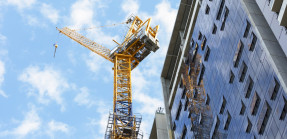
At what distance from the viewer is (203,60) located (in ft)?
193

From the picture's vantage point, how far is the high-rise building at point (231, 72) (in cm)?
4128

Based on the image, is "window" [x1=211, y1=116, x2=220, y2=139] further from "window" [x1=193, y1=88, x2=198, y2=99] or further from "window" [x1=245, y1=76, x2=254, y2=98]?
"window" [x1=193, y1=88, x2=198, y2=99]

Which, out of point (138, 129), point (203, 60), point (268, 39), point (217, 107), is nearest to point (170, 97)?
point (138, 129)

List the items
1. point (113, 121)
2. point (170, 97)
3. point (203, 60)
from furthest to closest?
1. point (113, 121)
2. point (170, 97)
3. point (203, 60)

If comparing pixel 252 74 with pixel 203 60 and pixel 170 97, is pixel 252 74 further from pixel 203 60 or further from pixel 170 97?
pixel 170 97

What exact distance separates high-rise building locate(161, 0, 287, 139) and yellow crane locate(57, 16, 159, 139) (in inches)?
324

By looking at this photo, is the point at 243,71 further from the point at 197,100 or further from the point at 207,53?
the point at 197,100

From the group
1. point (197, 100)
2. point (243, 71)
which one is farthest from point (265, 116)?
point (197, 100)

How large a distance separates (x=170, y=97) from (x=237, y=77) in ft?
80.1

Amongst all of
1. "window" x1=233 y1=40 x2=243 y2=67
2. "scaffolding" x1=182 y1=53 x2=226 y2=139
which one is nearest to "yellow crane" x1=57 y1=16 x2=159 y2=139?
"scaffolding" x1=182 y1=53 x2=226 y2=139

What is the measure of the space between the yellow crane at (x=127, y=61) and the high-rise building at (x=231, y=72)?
27.0 ft

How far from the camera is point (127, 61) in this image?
89.9m

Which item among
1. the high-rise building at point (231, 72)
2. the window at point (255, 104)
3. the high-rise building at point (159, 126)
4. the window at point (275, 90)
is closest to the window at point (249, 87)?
the high-rise building at point (231, 72)

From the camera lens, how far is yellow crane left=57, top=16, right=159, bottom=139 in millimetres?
76062
